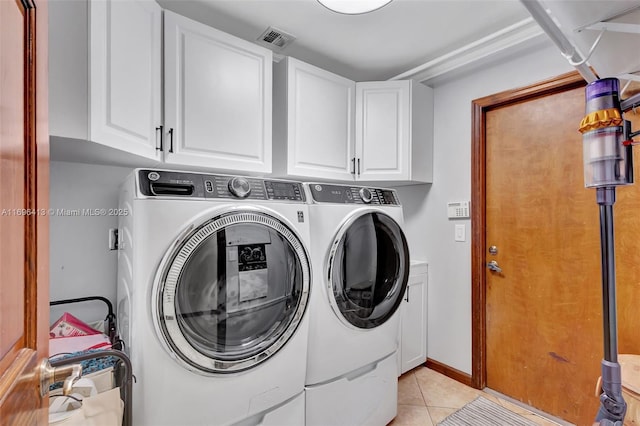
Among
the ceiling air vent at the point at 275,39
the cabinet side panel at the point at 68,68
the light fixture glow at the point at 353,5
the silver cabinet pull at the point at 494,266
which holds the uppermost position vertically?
the ceiling air vent at the point at 275,39

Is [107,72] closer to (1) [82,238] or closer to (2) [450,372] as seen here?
(1) [82,238]

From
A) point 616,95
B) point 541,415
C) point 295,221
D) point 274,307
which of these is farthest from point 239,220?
point 541,415

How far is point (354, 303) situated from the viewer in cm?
159

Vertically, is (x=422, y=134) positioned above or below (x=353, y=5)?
below

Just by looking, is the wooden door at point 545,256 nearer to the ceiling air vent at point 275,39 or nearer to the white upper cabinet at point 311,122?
the white upper cabinet at point 311,122

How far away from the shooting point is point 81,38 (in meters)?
1.04

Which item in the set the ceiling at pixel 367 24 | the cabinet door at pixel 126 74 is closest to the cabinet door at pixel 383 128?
the ceiling at pixel 367 24

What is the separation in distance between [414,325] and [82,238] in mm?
2153

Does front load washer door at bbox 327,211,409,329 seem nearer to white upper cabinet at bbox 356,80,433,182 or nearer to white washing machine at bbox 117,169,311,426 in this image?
white washing machine at bbox 117,169,311,426

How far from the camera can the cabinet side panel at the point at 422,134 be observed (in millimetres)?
2217

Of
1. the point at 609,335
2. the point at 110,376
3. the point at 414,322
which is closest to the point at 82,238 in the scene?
the point at 110,376

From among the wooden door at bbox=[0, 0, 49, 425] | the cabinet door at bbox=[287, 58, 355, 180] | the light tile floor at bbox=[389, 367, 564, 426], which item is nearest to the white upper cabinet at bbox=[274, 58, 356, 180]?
the cabinet door at bbox=[287, 58, 355, 180]

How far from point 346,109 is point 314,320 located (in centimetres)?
142

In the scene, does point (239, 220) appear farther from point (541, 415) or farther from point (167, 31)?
point (541, 415)
